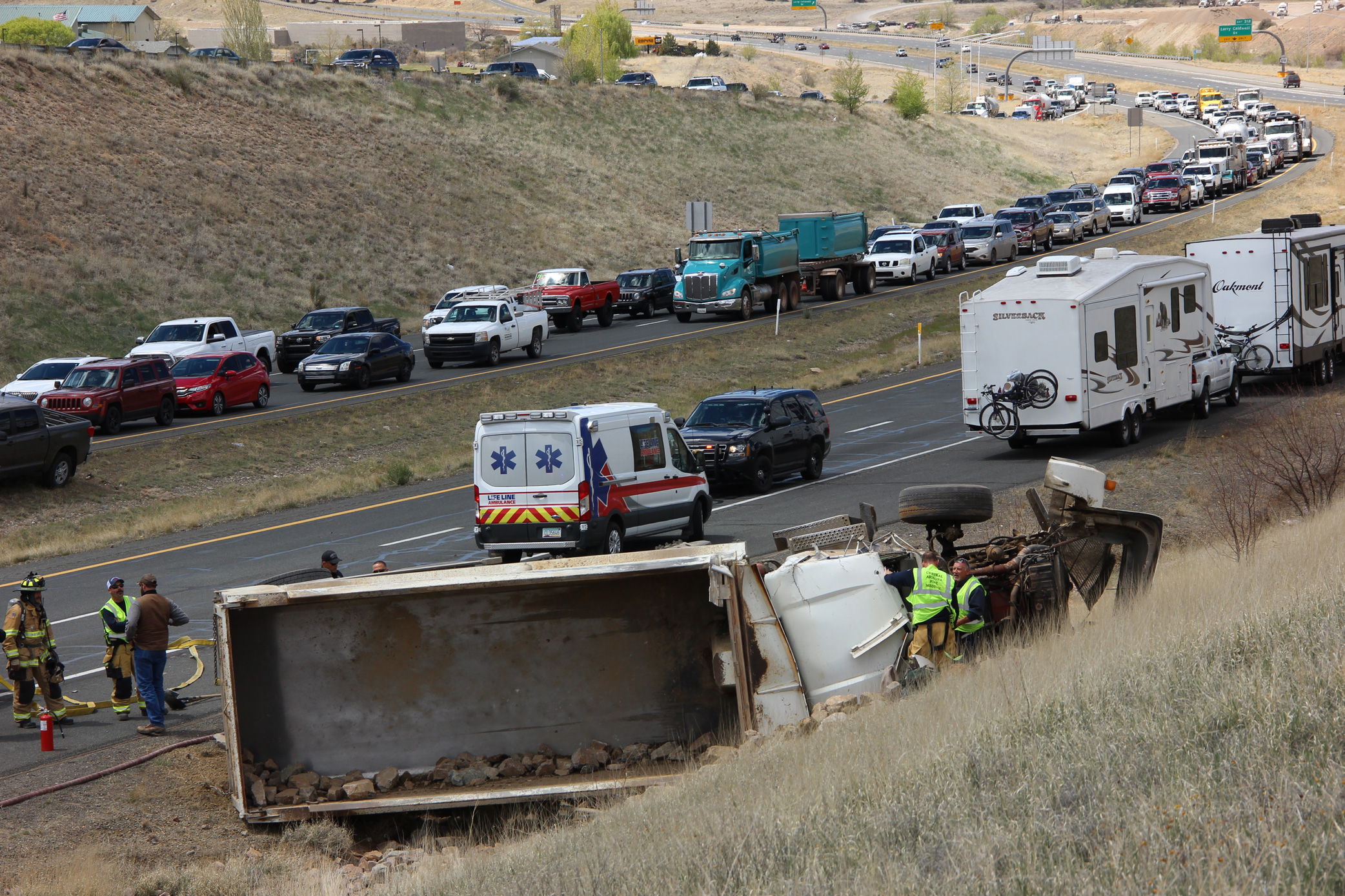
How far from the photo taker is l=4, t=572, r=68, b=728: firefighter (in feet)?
42.7

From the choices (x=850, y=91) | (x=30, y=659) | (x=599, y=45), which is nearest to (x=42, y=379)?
(x=30, y=659)

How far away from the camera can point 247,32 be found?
3329 inches

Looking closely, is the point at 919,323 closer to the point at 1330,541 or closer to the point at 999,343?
the point at 999,343

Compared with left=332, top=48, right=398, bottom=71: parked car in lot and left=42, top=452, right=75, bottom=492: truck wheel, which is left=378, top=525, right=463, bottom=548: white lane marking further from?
left=332, top=48, right=398, bottom=71: parked car in lot

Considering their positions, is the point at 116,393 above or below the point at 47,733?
above

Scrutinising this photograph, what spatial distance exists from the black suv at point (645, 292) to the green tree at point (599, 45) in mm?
42049

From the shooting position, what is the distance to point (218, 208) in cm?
5522

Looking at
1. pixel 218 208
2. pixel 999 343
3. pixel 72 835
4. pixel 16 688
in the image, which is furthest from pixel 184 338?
pixel 72 835

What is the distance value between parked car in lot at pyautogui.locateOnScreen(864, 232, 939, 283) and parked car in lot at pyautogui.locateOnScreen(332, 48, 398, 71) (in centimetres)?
3537

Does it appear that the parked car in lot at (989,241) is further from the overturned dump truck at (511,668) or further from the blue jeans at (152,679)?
the blue jeans at (152,679)

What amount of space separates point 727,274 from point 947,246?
14270 mm

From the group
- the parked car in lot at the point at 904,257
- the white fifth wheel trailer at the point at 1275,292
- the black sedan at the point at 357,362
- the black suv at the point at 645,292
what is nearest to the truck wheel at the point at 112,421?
the black sedan at the point at 357,362

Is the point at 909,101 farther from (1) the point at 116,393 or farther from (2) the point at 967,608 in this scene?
(2) the point at 967,608

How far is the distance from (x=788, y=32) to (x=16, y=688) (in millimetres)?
182233
